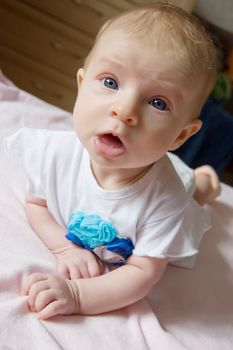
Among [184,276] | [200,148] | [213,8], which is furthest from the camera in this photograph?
[213,8]

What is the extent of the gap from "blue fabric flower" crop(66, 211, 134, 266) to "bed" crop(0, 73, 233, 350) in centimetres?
6

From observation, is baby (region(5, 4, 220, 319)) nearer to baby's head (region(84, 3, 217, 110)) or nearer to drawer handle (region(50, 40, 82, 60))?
baby's head (region(84, 3, 217, 110))

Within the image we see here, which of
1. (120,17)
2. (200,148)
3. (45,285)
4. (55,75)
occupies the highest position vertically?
(120,17)

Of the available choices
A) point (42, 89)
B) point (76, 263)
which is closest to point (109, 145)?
point (76, 263)

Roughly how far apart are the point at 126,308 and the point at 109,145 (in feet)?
0.90

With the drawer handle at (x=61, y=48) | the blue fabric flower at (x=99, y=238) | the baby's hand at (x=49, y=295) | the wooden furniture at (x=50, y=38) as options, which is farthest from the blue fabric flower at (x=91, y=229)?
the drawer handle at (x=61, y=48)

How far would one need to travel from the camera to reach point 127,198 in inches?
A: 30.2

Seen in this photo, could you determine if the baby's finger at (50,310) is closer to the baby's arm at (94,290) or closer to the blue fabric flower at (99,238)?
the baby's arm at (94,290)

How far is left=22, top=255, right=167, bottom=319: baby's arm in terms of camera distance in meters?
0.67

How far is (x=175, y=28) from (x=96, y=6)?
132 cm

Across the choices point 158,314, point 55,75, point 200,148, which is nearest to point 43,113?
point 158,314

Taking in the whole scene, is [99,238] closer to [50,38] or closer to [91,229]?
[91,229]

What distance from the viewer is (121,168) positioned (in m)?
0.73

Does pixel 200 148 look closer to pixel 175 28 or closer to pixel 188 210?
pixel 188 210
